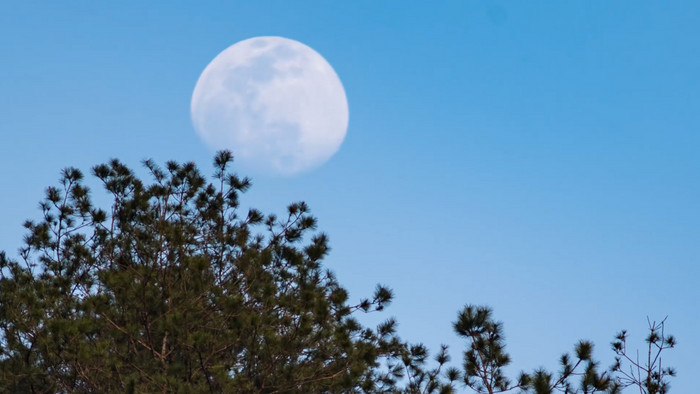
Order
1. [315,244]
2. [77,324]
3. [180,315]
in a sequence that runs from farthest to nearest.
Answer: [315,244] < [180,315] < [77,324]

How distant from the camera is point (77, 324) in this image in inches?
360

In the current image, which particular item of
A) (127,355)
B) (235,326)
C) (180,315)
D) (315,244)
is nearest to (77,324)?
(180,315)

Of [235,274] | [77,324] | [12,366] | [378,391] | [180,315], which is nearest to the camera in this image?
[77,324]

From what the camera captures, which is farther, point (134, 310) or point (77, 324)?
point (134, 310)

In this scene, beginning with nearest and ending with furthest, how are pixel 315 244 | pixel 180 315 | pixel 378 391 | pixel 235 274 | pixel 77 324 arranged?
pixel 77 324
pixel 180 315
pixel 315 244
pixel 235 274
pixel 378 391

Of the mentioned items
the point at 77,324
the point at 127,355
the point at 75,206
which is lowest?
the point at 77,324

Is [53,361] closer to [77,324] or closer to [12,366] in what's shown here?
[12,366]

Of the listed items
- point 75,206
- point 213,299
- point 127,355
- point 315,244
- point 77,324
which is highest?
point 75,206

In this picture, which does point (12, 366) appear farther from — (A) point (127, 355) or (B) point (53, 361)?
(A) point (127, 355)

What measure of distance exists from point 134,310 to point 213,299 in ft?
4.02

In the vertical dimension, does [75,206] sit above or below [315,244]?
above

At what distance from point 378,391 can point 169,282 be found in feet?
16.5

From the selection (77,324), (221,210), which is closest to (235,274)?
(221,210)

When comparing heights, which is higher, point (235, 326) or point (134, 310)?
point (134, 310)
